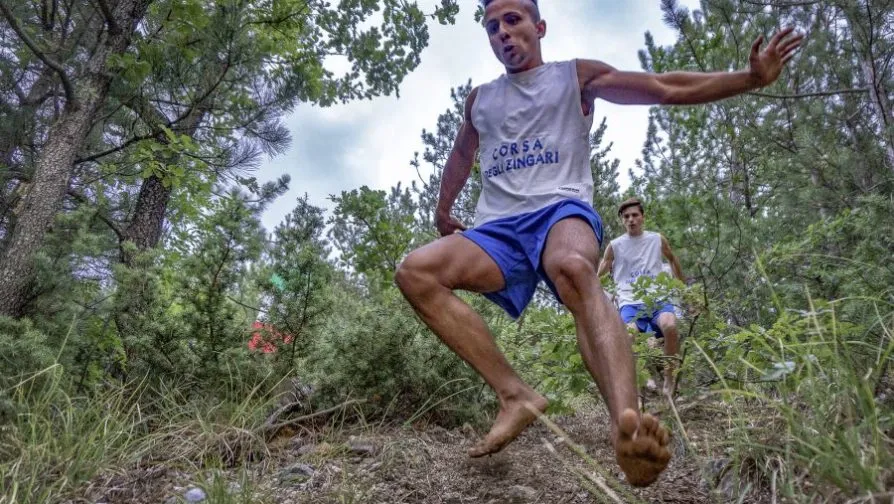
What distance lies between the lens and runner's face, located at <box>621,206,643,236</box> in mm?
4855

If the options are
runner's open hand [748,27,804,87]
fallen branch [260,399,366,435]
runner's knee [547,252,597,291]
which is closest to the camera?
runner's knee [547,252,597,291]

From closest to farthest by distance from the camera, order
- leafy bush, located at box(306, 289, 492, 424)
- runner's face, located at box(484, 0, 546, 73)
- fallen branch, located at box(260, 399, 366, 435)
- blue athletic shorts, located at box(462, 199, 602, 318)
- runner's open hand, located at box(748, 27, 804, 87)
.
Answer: runner's open hand, located at box(748, 27, 804, 87), blue athletic shorts, located at box(462, 199, 602, 318), runner's face, located at box(484, 0, 546, 73), fallen branch, located at box(260, 399, 366, 435), leafy bush, located at box(306, 289, 492, 424)

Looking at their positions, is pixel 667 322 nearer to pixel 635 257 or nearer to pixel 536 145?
pixel 635 257

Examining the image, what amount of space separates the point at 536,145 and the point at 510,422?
0.96 meters

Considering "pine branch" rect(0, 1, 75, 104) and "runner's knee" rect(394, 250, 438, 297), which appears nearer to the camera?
"runner's knee" rect(394, 250, 438, 297)

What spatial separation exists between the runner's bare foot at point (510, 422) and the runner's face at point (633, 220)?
3.28 meters

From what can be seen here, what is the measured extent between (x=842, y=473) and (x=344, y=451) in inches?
69.8

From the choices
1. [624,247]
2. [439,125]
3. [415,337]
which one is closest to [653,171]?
[439,125]

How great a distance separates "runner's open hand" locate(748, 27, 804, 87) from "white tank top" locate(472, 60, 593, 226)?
0.55 m

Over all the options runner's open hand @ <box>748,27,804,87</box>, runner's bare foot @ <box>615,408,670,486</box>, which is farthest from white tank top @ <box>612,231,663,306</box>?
runner's bare foot @ <box>615,408,670,486</box>

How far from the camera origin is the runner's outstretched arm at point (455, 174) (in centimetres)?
253

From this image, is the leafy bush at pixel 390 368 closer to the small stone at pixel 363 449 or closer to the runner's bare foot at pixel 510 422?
the small stone at pixel 363 449

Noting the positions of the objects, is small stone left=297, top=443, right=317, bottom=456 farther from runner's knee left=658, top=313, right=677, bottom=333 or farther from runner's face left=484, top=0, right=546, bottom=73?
runner's knee left=658, top=313, right=677, bottom=333

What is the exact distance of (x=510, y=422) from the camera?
1.82m
